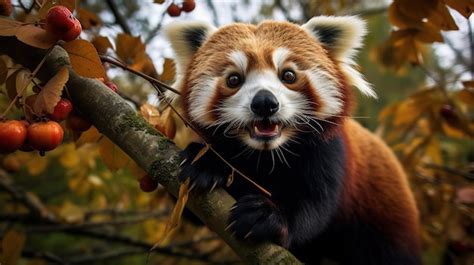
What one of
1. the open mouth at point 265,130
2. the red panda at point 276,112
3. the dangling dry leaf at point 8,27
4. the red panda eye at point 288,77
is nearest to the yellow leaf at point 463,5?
the red panda at point 276,112

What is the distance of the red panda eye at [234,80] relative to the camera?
2.23m

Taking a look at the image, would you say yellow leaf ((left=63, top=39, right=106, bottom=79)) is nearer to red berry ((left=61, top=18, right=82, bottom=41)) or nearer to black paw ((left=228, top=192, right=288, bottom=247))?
red berry ((left=61, top=18, right=82, bottom=41))

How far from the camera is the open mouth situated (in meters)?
2.11

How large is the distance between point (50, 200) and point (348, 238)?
3.54 m

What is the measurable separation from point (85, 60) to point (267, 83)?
86cm

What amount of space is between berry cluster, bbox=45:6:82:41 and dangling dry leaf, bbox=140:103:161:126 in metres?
0.56

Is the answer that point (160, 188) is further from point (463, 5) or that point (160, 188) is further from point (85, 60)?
point (463, 5)

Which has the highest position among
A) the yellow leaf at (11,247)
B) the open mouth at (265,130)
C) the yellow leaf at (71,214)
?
the open mouth at (265,130)

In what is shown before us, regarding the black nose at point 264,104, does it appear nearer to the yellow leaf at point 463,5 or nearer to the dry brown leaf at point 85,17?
the yellow leaf at point 463,5

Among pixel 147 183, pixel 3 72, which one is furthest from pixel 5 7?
pixel 147 183

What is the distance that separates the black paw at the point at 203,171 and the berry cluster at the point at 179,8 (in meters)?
0.75

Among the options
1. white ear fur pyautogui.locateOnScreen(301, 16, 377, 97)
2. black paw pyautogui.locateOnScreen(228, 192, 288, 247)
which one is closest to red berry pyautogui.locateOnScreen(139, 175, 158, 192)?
black paw pyautogui.locateOnScreen(228, 192, 288, 247)

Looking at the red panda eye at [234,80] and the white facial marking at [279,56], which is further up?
the white facial marking at [279,56]

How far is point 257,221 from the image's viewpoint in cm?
181
